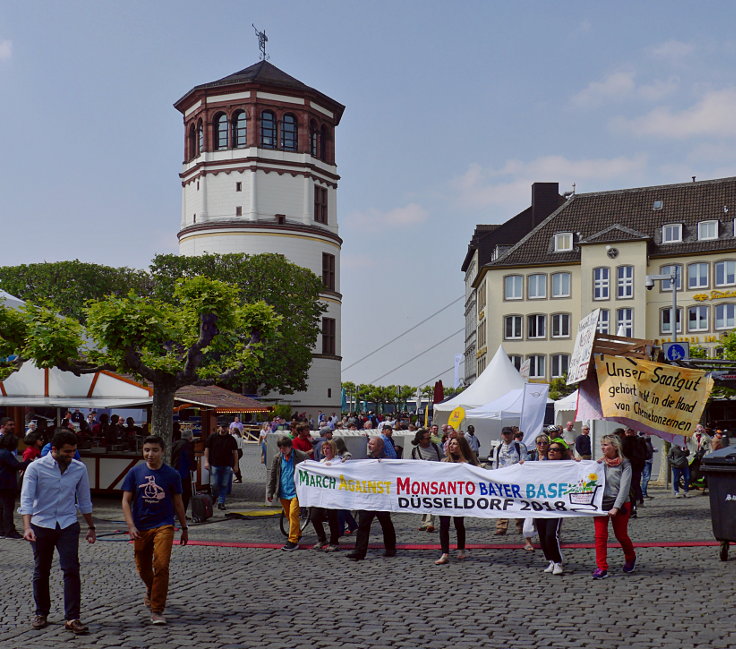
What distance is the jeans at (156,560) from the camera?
29.8 ft

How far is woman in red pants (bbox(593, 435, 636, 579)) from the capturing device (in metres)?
11.4

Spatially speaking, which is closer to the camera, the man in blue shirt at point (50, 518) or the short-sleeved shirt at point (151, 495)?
the man in blue shirt at point (50, 518)

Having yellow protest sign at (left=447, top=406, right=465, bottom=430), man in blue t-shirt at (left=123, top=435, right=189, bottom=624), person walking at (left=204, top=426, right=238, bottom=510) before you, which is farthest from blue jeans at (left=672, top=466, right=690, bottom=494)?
man in blue t-shirt at (left=123, top=435, right=189, bottom=624)

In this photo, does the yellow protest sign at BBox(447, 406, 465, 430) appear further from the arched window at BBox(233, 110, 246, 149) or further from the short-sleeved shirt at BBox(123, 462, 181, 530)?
the arched window at BBox(233, 110, 246, 149)

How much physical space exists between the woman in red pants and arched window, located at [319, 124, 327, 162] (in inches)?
2644

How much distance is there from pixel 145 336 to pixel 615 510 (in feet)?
34.1

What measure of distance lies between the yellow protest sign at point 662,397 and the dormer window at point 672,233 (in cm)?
5368

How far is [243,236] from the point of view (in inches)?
2869

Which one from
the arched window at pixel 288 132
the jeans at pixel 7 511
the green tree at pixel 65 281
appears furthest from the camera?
the arched window at pixel 288 132

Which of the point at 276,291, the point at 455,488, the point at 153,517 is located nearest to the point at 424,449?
the point at 455,488

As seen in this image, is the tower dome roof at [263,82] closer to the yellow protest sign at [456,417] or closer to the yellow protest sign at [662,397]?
the yellow protest sign at [456,417]

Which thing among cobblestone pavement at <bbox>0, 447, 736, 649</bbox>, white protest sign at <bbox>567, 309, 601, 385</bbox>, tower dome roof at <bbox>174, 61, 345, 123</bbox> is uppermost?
tower dome roof at <bbox>174, 61, 345, 123</bbox>

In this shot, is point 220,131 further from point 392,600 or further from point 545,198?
point 392,600

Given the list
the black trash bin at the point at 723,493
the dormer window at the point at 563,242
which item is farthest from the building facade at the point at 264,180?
the black trash bin at the point at 723,493
